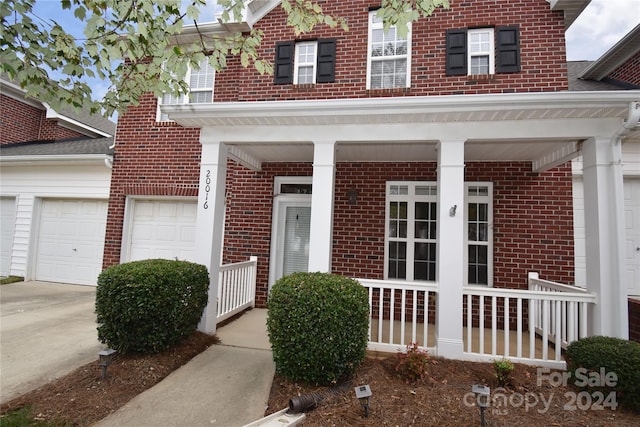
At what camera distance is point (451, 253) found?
13.2 ft

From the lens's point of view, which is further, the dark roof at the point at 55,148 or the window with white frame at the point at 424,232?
the dark roof at the point at 55,148

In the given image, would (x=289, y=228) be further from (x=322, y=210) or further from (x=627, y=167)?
(x=627, y=167)

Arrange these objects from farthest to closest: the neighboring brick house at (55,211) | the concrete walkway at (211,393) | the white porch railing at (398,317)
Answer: the neighboring brick house at (55,211) < the white porch railing at (398,317) < the concrete walkway at (211,393)

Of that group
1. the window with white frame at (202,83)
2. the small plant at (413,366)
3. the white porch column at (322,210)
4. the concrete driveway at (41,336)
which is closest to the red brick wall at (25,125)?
the concrete driveway at (41,336)

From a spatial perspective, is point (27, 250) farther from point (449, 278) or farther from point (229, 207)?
point (449, 278)

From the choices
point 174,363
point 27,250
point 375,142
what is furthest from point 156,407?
point 27,250

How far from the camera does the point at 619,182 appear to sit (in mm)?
3756

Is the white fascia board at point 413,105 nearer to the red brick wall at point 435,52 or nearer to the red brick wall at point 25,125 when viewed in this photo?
the red brick wall at point 435,52

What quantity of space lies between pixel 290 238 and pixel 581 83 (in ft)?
23.8

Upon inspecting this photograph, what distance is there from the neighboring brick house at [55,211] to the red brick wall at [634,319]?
993cm

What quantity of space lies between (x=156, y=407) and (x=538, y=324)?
546 cm

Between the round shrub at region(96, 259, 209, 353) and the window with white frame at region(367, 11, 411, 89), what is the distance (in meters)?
4.86

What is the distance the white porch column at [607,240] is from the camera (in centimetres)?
371

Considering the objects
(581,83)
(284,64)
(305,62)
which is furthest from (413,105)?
(581,83)
